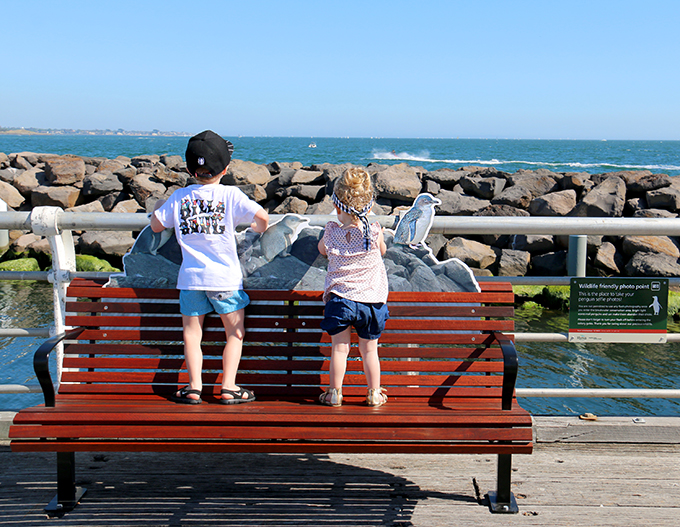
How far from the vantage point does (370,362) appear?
8.98 feet

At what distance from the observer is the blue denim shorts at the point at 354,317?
2.70m

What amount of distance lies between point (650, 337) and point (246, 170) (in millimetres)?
14980

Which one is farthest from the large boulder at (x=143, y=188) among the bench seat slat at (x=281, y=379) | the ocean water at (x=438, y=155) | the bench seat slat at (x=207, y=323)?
the ocean water at (x=438, y=155)

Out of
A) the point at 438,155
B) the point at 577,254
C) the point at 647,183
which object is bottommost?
the point at 577,254

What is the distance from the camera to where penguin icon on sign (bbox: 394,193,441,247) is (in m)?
3.08

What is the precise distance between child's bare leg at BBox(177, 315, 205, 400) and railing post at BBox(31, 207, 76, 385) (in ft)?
2.51

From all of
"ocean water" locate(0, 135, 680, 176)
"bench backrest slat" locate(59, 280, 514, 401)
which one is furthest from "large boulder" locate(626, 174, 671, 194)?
"ocean water" locate(0, 135, 680, 176)

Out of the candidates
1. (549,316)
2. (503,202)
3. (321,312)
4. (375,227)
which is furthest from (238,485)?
(503,202)

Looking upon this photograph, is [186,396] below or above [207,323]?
below

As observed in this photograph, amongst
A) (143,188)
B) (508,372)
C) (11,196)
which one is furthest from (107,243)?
(508,372)

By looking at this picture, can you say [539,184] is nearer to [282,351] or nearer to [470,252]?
[470,252]

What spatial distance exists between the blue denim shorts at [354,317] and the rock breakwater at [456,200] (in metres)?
8.89

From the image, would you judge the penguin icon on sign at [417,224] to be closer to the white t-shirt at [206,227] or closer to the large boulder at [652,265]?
the white t-shirt at [206,227]

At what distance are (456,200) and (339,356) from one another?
1265 cm
